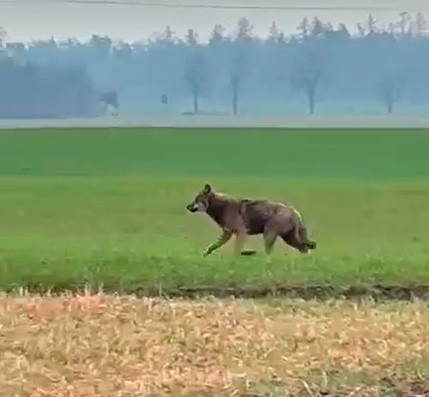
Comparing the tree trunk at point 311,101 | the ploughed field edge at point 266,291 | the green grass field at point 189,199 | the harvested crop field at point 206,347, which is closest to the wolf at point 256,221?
the green grass field at point 189,199

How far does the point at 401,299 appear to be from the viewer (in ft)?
23.2

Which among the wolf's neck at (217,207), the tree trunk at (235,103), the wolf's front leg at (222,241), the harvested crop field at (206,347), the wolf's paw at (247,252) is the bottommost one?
the tree trunk at (235,103)

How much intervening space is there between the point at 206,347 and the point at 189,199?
726 cm

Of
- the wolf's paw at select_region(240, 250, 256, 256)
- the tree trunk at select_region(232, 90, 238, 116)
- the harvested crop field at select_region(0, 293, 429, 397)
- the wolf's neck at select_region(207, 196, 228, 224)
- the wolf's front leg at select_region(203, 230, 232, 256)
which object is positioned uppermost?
the harvested crop field at select_region(0, 293, 429, 397)

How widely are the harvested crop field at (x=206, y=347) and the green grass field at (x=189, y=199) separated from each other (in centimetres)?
81

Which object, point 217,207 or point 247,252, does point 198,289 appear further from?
point 217,207

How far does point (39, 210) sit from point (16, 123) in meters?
8.62

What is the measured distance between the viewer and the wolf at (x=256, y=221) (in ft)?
27.0

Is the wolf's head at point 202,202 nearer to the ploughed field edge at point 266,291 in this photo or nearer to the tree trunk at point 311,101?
the ploughed field edge at point 266,291

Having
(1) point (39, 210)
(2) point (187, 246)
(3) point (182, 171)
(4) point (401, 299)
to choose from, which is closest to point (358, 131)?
(3) point (182, 171)

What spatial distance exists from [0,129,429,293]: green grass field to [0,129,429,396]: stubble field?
3 cm

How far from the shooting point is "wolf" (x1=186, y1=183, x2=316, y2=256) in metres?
8.23

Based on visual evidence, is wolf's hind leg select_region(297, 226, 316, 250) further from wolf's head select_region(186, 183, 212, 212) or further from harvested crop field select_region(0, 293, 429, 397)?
harvested crop field select_region(0, 293, 429, 397)

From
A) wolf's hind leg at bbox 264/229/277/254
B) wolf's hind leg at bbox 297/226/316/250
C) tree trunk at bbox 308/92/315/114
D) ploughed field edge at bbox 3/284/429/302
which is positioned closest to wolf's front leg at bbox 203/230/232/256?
wolf's hind leg at bbox 264/229/277/254
